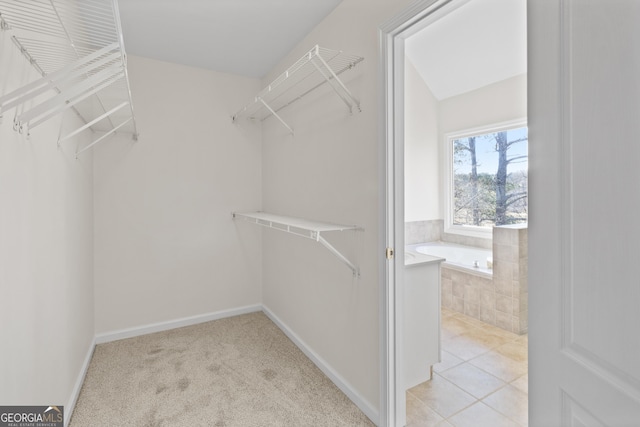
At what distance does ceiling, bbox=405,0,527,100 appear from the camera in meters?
2.73

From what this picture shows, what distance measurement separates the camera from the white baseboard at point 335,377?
1.75m

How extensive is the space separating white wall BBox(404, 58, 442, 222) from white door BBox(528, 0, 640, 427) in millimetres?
3040

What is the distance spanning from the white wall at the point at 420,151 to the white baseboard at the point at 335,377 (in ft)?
6.91

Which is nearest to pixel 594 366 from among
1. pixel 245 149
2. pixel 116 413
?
→ pixel 116 413

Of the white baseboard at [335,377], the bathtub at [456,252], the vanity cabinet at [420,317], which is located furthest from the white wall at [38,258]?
the bathtub at [456,252]

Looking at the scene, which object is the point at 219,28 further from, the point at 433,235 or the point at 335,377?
the point at 433,235

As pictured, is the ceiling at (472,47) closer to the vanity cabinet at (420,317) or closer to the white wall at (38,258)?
the vanity cabinet at (420,317)

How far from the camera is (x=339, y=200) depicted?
6.61 ft

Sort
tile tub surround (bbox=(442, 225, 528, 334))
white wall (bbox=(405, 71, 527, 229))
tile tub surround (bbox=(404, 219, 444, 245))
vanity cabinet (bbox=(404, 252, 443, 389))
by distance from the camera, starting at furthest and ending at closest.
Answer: tile tub surround (bbox=(404, 219, 444, 245)), white wall (bbox=(405, 71, 527, 229)), tile tub surround (bbox=(442, 225, 528, 334)), vanity cabinet (bbox=(404, 252, 443, 389))

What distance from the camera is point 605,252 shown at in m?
0.71

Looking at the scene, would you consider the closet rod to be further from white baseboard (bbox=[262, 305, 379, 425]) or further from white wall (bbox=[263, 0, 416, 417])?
white baseboard (bbox=[262, 305, 379, 425])

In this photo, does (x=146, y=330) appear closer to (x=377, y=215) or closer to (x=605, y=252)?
(x=377, y=215)

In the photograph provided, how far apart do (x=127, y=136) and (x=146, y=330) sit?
1.72 meters

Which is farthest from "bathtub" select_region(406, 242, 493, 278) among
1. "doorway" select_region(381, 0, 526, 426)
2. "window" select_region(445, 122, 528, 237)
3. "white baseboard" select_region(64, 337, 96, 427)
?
"white baseboard" select_region(64, 337, 96, 427)
